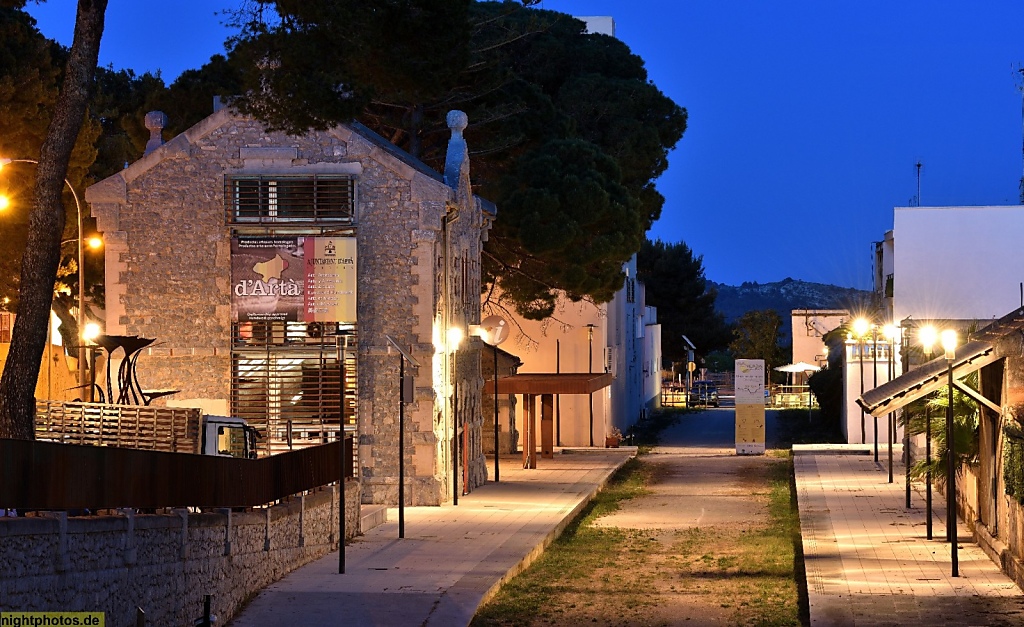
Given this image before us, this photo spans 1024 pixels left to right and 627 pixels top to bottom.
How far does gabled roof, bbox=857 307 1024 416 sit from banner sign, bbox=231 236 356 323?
420 inches

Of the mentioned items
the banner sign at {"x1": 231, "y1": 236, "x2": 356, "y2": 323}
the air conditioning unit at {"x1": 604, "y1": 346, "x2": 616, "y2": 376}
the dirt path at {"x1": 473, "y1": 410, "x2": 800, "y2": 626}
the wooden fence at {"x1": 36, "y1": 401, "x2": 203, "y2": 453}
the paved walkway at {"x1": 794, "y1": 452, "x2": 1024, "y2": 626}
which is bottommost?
the dirt path at {"x1": 473, "y1": 410, "x2": 800, "y2": 626}

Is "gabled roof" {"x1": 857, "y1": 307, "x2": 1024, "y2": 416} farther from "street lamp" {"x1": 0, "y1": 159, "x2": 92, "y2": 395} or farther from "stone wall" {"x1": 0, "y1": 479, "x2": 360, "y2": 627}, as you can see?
"street lamp" {"x1": 0, "y1": 159, "x2": 92, "y2": 395}

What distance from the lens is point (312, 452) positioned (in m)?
22.3

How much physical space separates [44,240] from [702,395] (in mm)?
70287

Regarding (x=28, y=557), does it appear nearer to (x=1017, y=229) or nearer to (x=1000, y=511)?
(x=1000, y=511)

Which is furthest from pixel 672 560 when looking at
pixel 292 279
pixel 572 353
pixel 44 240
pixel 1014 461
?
pixel 572 353

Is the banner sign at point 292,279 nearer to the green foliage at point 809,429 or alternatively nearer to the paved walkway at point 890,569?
the paved walkway at point 890,569

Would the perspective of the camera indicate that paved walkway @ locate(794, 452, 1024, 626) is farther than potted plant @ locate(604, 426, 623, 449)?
No

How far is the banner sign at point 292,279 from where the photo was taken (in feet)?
94.8

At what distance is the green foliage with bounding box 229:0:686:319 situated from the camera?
824 inches

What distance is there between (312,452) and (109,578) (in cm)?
880

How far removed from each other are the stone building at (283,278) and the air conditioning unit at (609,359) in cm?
2067

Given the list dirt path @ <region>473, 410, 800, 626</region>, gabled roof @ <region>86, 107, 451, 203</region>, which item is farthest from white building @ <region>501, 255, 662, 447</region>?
gabled roof @ <region>86, 107, 451, 203</region>

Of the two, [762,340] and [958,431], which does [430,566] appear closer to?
[958,431]
